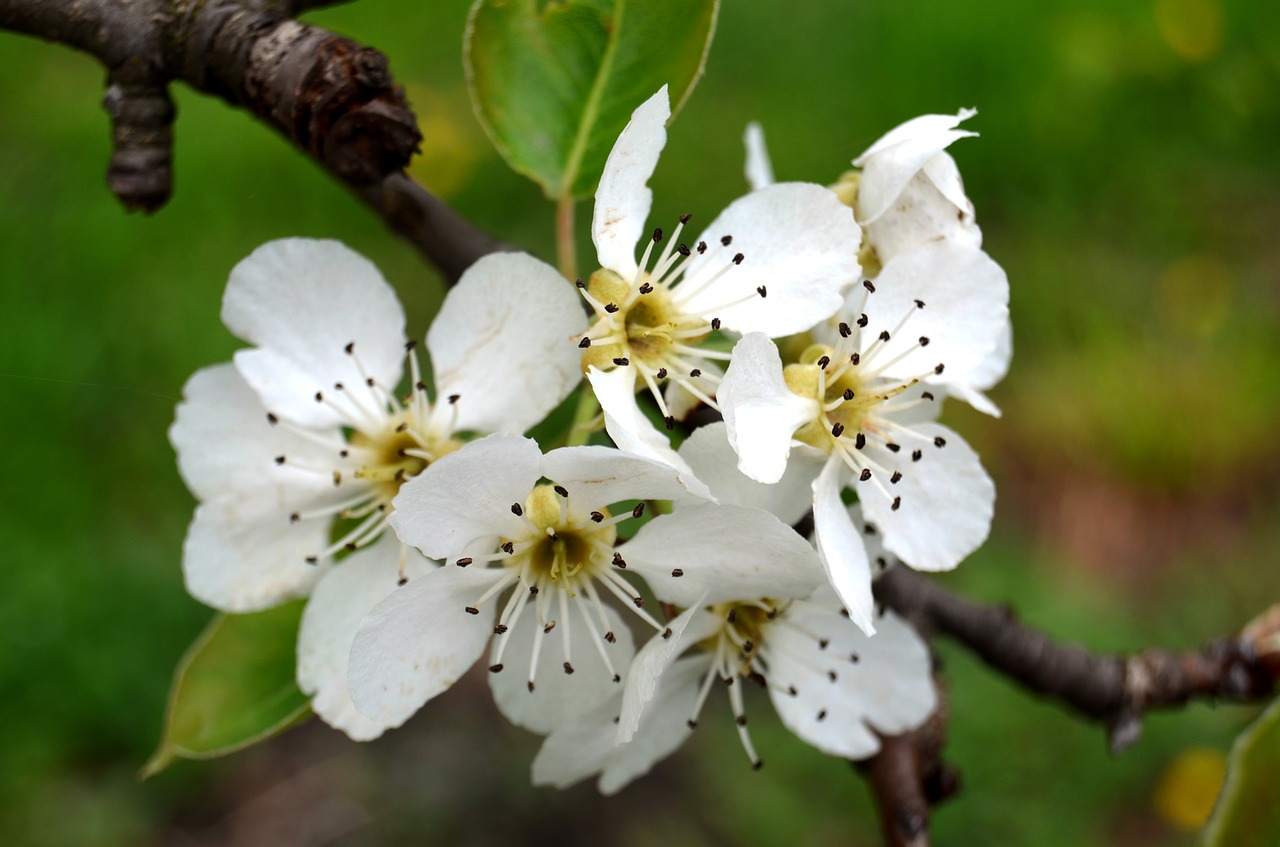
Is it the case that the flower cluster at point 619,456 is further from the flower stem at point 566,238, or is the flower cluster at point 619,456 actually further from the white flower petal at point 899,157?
the flower stem at point 566,238

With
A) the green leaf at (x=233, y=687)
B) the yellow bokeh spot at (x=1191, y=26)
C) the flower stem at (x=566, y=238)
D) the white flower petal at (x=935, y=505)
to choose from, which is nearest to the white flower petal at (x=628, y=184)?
the flower stem at (x=566, y=238)

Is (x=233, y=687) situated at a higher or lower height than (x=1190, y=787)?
higher

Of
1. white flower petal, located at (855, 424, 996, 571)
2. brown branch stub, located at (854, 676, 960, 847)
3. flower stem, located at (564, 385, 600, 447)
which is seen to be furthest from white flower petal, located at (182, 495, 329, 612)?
brown branch stub, located at (854, 676, 960, 847)

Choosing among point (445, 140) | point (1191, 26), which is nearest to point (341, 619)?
point (445, 140)

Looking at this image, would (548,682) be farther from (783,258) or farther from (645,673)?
(783,258)

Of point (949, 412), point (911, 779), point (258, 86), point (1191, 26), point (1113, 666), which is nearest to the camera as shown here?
point (258, 86)

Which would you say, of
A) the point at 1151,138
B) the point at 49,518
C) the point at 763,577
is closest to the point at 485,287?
the point at 763,577

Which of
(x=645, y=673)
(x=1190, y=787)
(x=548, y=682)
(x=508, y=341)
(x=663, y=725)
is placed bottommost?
(x=1190, y=787)

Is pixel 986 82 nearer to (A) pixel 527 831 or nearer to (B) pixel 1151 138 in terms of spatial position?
(B) pixel 1151 138
